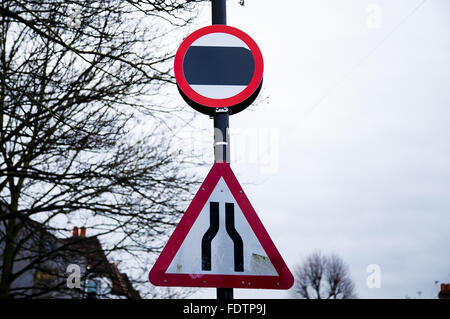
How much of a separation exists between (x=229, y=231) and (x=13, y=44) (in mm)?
7501

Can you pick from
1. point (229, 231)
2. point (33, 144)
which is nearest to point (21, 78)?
point (33, 144)

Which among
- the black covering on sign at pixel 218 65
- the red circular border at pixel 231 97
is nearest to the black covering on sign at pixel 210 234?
the red circular border at pixel 231 97

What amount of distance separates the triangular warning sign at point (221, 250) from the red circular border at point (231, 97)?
536mm

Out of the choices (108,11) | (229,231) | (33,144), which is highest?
(108,11)

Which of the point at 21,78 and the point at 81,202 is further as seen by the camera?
the point at 81,202

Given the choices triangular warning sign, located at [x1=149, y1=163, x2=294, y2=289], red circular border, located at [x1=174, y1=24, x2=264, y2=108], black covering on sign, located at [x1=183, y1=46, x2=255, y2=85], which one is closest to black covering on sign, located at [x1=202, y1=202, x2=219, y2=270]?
triangular warning sign, located at [x1=149, y1=163, x2=294, y2=289]

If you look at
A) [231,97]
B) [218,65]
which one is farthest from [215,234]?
[218,65]

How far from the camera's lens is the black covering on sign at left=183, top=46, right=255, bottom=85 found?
3201 millimetres

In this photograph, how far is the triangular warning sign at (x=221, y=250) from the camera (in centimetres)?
277

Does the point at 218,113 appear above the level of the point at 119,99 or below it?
below
